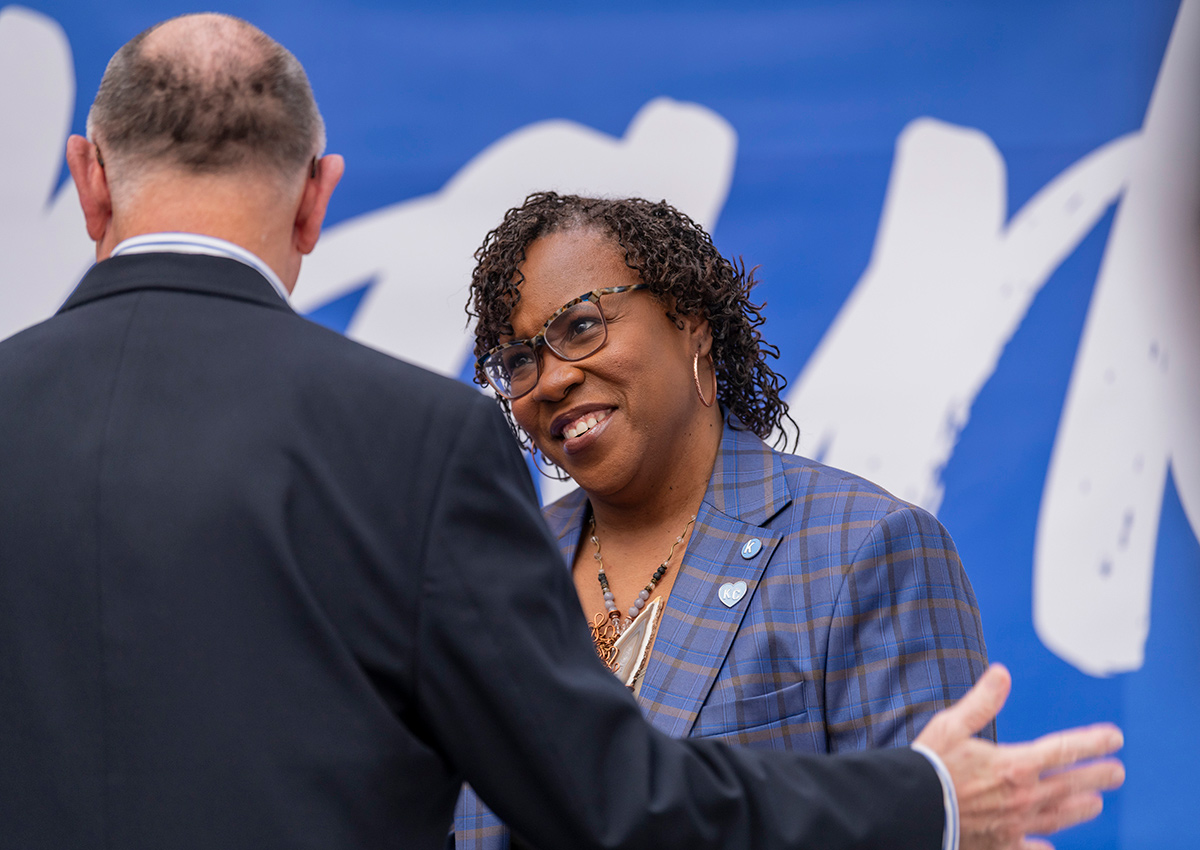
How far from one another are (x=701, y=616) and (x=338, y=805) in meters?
0.90

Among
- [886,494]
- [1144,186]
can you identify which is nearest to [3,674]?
[886,494]

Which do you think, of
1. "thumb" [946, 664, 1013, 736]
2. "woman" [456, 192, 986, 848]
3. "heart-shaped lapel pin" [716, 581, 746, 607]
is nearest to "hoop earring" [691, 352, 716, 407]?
"woman" [456, 192, 986, 848]

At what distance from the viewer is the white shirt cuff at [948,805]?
1161 millimetres

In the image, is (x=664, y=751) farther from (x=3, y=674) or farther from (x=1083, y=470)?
(x=1083, y=470)

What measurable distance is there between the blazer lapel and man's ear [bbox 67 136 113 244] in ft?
3.47

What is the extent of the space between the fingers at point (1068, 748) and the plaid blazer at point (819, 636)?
0.35 m

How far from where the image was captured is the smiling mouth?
76.4 inches

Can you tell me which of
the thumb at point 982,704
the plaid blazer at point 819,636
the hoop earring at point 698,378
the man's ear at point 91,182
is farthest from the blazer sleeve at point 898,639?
the man's ear at point 91,182

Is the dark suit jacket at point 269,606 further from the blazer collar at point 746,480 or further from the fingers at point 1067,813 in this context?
the blazer collar at point 746,480

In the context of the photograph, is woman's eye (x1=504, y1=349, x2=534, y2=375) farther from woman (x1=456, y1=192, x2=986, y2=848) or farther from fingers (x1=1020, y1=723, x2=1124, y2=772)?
fingers (x1=1020, y1=723, x2=1124, y2=772)

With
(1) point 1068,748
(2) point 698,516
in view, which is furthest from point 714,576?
Answer: (1) point 1068,748

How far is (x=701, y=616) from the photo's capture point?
1.77 metres

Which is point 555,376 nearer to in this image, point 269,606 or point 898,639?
point 898,639

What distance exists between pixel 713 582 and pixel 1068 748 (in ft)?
2.27
